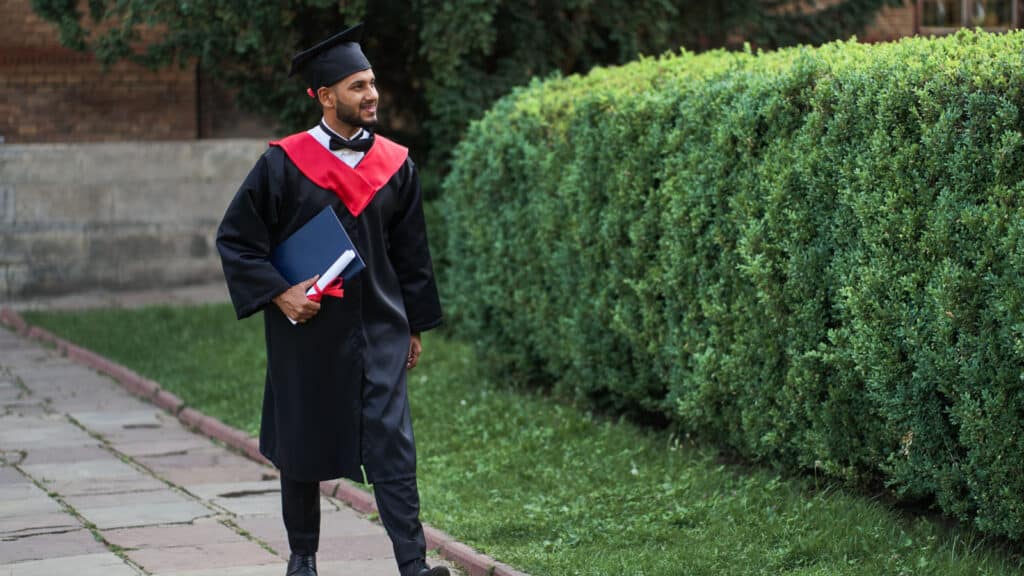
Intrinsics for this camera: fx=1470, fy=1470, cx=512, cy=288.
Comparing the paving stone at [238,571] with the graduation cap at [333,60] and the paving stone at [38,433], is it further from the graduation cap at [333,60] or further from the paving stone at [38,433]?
the paving stone at [38,433]

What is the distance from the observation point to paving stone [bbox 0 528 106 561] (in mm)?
5945

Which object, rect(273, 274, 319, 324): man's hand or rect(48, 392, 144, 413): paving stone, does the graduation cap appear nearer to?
rect(273, 274, 319, 324): man's hand

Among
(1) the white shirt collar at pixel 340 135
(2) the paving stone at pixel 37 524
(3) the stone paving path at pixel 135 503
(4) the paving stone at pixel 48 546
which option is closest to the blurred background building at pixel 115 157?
(3) the stone paving path at pixel 135 503

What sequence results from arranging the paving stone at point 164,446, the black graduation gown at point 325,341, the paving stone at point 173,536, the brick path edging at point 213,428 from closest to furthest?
the black graduation gown at point 325,341 < the brick path edging at point 213,428 < the paving stone at point 173,536 < the paving stone at point 164,446

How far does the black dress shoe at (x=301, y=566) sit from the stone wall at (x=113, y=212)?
997 cm

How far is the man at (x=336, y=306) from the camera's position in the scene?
5.03 metres

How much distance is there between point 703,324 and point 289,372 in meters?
2.67

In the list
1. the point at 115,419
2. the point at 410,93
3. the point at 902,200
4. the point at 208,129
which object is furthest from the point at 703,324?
the point at 208,129

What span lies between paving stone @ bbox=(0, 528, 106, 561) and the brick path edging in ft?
4.23

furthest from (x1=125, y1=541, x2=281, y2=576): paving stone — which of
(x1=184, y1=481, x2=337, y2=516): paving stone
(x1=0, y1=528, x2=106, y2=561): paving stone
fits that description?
(x1=184, y1=481, x2=337, y2=516): paving stone

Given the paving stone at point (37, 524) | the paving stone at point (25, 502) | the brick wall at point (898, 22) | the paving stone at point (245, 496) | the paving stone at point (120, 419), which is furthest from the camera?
the brick wall at point (898, 22)

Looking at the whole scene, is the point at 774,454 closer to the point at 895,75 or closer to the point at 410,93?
the point at 895,75

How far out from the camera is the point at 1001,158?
16.9 feet

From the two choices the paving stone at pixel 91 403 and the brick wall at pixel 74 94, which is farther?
the brick wall at pixel 74 94
